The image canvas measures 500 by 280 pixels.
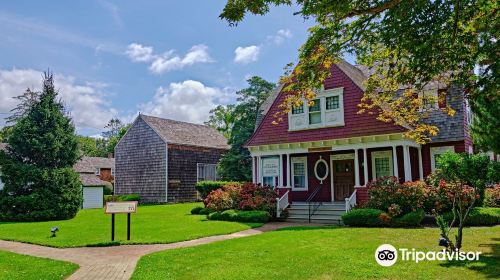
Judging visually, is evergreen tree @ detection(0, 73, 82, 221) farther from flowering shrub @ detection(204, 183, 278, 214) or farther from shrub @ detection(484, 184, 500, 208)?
shrub @ detection(484, 184, 500, 208)

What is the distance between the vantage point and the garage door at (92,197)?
101 feet

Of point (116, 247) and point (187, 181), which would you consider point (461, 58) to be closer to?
point (116, 247)

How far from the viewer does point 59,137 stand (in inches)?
853

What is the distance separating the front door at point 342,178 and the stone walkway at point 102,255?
8406mm

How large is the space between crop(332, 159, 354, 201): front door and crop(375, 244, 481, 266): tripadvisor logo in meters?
10.9

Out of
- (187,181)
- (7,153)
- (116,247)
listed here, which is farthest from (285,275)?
(187,181)

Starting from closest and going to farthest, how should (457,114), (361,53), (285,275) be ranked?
(285,275), (361,53), (457,114)

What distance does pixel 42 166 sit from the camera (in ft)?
69.6

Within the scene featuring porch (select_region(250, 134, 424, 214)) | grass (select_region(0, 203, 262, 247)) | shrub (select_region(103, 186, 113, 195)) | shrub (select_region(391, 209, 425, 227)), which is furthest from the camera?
shrub (select_region(103, 186, 113, 195))

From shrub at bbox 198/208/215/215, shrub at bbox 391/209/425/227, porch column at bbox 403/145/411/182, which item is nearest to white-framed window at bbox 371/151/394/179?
porch column at bbox 403/145/411/182

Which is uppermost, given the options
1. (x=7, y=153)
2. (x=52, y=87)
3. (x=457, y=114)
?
(x=52, y=87)

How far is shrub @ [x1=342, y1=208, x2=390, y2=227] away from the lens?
1398 centimetres

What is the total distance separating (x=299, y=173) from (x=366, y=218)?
284 inches

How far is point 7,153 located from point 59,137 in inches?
110
